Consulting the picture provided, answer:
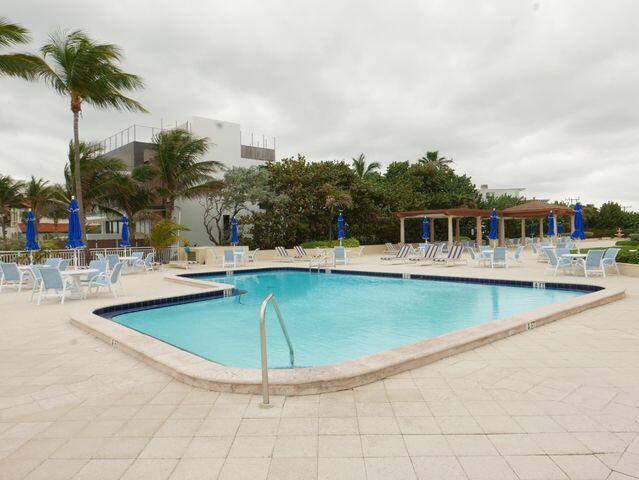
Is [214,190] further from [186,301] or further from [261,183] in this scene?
[186,301]

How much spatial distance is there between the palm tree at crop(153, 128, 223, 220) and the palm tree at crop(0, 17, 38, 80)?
8167 mm

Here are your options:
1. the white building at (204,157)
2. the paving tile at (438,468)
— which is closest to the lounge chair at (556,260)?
the paving tile at (438,468)

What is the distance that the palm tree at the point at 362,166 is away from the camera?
34.4m

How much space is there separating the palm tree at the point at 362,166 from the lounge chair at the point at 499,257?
19.9m

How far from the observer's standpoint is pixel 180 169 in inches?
861

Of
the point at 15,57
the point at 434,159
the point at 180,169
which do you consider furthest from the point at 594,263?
the point at 434,159

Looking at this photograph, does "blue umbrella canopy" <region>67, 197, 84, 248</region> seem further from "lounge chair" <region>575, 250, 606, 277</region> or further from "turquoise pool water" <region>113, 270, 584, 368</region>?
"lounge chair" <region>575, 250, 606, 277</region>

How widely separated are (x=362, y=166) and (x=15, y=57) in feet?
83.1

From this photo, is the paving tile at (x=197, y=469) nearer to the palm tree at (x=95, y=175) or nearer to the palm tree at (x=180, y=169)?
the palm tree at (x=180, y=169)

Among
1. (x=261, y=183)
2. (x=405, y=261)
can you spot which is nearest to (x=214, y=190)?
(x=261, y=183)

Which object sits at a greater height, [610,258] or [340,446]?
[610,258]

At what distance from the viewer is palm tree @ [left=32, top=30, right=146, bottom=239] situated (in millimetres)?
15219

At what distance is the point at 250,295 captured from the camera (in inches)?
441

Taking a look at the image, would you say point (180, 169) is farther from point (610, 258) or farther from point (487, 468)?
point (487, 468)
